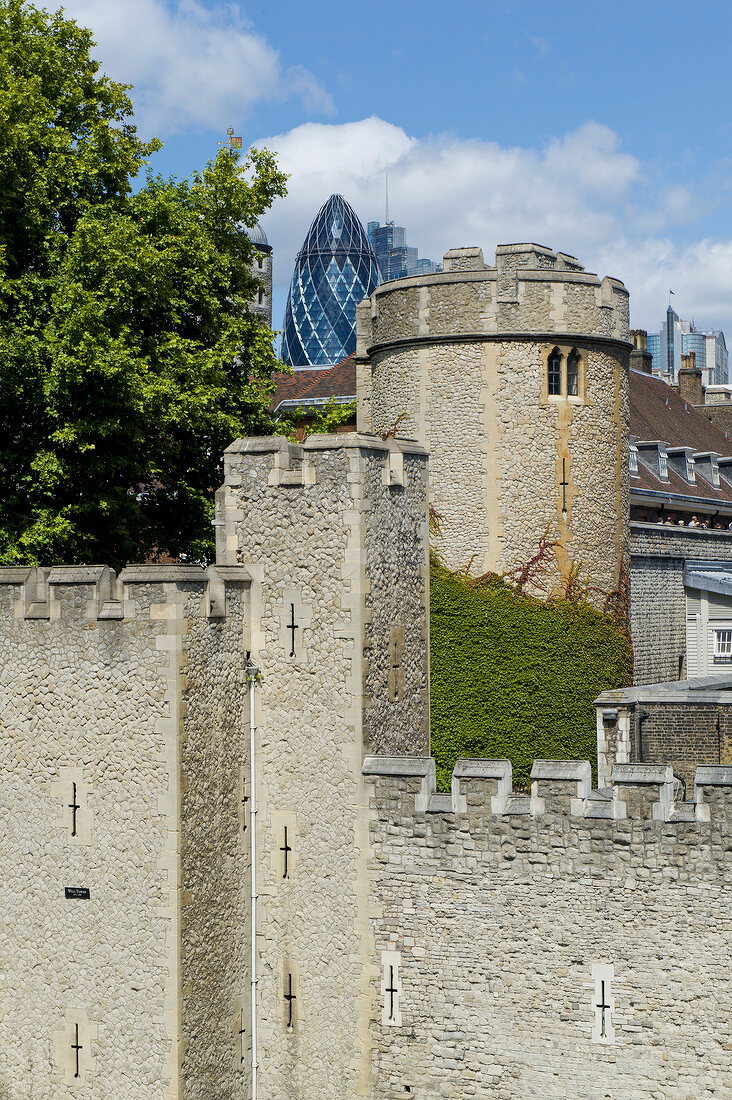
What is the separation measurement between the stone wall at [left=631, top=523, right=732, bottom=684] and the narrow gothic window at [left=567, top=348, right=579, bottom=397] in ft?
22.3

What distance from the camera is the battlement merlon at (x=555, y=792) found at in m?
13.6

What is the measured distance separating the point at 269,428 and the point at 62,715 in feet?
31.0

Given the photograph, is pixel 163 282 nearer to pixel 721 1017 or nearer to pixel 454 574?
pixel 454 574

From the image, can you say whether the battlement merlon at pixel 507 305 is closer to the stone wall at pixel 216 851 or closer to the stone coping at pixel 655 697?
the stone coping at pixel 655 697

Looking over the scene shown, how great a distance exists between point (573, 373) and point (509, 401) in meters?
1.25

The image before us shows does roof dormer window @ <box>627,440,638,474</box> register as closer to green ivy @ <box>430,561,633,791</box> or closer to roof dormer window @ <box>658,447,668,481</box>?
roof dormer window @ <box>658,447,668,481</box>

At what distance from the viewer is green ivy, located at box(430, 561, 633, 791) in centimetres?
2077

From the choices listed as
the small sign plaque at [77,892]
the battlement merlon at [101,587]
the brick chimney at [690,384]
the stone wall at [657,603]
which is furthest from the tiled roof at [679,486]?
the small sign plaque at [77,892]

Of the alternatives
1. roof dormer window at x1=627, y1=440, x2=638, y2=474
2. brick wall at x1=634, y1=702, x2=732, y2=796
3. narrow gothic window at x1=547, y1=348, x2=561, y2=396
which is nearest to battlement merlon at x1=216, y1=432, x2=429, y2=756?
narrow gothic window at x1=547, y1=348, x2=561, y2=396

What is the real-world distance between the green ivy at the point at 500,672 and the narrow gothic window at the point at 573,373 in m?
3.21

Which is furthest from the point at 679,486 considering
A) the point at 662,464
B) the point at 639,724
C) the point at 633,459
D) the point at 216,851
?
the point at 216,851

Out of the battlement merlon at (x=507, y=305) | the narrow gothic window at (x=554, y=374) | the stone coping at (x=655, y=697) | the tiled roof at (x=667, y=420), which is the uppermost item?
the tiled roof at (x=667, y=420)

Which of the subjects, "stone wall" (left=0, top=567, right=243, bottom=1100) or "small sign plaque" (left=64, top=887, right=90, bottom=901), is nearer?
"stone wall" (left=0, top=567, right=243, bottom=1100)

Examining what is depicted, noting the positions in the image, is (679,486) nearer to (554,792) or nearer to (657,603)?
(657,603)
